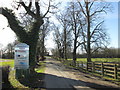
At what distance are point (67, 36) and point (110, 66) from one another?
90.6 feet

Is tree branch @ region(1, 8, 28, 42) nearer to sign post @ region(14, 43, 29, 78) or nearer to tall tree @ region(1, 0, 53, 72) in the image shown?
tall tree @ region(1, 0, 53, 72)

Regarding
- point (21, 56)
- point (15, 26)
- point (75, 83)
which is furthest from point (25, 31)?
point (75, 83)

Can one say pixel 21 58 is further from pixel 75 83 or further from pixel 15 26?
pixel 75 83

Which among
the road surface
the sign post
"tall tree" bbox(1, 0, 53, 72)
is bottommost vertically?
the road surface

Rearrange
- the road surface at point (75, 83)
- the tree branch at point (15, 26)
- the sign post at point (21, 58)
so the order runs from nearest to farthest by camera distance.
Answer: the road surface at point (75, 83) → the sign post at point (21, 58) → the tree branch at point (15, 26)

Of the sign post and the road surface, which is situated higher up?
the sign post

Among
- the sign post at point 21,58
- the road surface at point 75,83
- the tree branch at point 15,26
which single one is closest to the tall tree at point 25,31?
the tree branch at point 15,26

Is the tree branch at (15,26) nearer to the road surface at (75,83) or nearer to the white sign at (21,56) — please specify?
the white sign at (21,56)

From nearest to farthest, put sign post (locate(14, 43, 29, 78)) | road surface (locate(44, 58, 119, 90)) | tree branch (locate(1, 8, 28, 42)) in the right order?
road surface (locate(44, 58, 119, 90))
sign post (locate(14, 43, 29, 78))
tree branch (locate(1, 8, 28, 42))

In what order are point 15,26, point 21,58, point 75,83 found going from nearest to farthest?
point 75,83
point 21,58
point 15,26

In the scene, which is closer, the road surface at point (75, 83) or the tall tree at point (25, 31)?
the road surface at point (75, 83)

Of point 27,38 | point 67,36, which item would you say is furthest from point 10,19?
point 67,36

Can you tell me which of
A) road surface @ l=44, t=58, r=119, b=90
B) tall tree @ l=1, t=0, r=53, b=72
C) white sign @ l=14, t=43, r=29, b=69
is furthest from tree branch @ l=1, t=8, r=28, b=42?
road surface @ l=44, t=58, r=119, b=90

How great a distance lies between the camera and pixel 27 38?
47.2 feet
